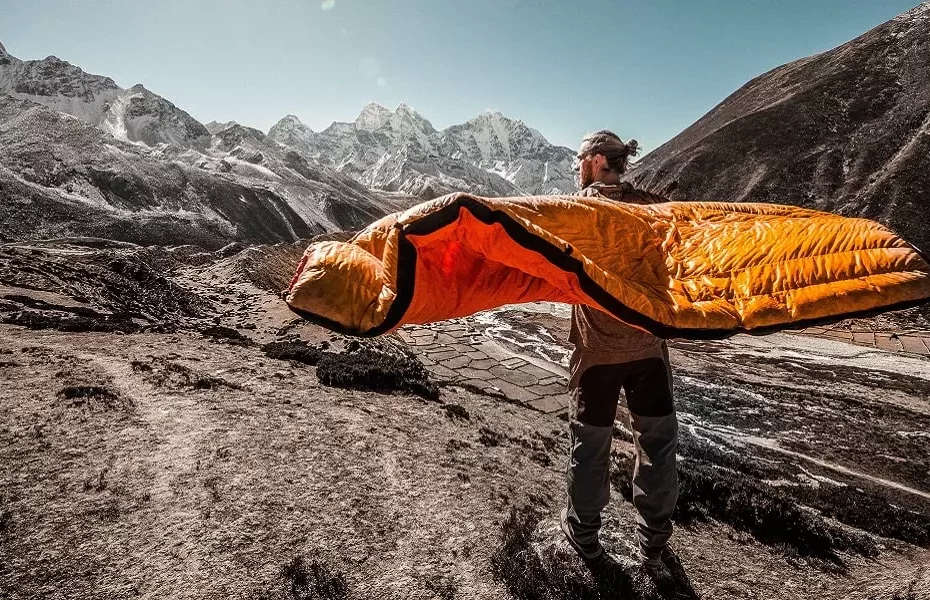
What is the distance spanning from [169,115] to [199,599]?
15447 cm

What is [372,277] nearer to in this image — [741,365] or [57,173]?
[741,365]

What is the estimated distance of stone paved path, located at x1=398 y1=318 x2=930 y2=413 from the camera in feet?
29.4

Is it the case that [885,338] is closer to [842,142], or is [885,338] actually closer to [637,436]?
[637,436]

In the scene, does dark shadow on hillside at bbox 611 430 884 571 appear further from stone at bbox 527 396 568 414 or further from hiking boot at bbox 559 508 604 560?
stone at bbox 527 396 568 414

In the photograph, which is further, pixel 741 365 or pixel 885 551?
pixel 741 365

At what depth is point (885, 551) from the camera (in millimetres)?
3639

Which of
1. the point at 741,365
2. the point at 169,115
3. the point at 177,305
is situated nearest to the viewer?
the point at 741,365

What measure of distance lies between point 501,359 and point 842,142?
130ft

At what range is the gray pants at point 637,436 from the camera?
267 centimetres

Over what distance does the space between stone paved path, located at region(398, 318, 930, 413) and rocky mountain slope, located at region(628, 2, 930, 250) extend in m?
12.6

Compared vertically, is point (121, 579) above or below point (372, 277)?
below

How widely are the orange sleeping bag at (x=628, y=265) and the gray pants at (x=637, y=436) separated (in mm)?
567

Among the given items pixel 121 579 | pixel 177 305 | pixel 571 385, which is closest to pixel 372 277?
pixel 571 385

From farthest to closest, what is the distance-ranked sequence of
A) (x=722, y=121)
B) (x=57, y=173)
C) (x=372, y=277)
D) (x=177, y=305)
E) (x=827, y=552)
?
(x=722, y=121) < (x=57, y=173) < (x=177, y=305) < (x=827, y=552) < (x=372, y=277)
